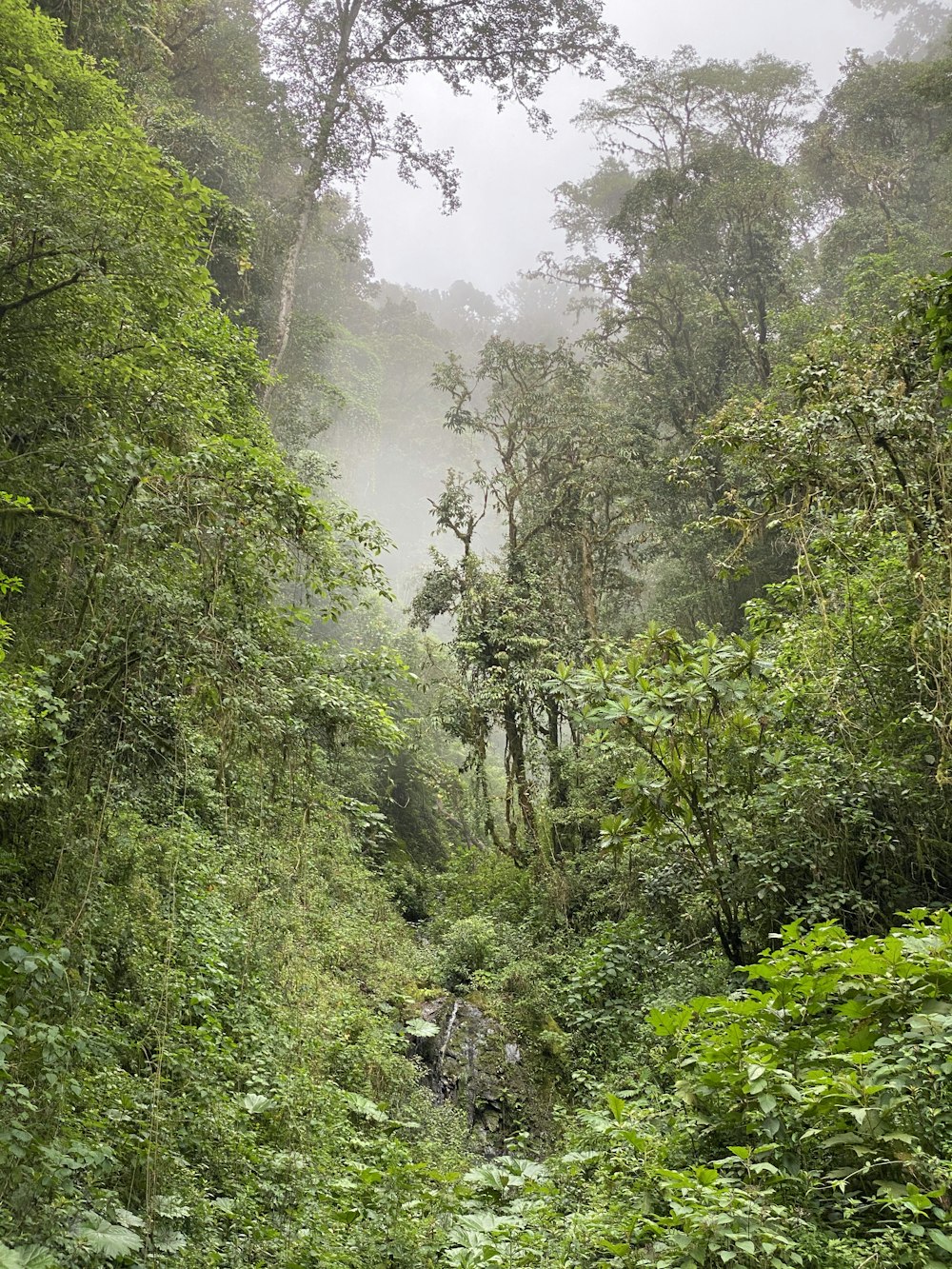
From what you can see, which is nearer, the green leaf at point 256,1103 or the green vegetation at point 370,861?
the green vegetation at point 370,861

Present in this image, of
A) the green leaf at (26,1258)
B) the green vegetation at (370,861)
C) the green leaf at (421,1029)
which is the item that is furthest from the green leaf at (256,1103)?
the green leaf at (421,1029)

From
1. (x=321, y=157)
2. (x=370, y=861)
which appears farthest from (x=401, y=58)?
(x=370, y=861)

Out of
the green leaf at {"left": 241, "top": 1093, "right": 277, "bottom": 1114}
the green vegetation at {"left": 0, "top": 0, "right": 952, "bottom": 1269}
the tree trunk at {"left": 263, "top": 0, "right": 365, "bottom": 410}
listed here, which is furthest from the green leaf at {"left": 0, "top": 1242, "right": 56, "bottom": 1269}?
the tree trunk at {"left": 263, "top": 0, "right": 365, "bottom": 410}

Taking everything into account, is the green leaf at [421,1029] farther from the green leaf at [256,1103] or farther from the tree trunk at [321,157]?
the tree trunk at [321,157]

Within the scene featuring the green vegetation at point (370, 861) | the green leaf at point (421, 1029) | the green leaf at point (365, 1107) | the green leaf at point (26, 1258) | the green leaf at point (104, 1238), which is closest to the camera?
the green leaf at point (26, 1258)

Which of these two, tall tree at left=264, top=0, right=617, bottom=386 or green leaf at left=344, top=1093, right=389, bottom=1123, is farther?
tall tree at left=264, top=0, right=617, bottom=386

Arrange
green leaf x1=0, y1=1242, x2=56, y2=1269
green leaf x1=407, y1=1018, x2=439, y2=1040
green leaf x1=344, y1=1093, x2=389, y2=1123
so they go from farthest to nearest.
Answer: green leaf x1=407, y1=1018, x2=439, y2=1040, green leaf x1=344, y1=1093, x2=389, y2=1123, green leaf x1=0, y1=1242, x2=56, y2=1269

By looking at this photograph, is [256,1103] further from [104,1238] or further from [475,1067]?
[475,1067]

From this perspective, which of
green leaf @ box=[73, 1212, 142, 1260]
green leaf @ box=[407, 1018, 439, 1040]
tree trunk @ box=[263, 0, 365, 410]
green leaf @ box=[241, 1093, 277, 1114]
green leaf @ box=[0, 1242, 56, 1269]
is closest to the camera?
green leaf @ box=[0, 1242, 56, 1269]

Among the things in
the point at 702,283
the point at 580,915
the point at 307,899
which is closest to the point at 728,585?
the point at 702,283

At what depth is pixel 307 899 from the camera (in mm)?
8539

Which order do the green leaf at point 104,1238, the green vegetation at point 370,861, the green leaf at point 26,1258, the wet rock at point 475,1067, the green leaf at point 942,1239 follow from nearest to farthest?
the green leaf at point 942,1239
the green leaf at point 26,1258
the green leaf at point 104,1238
the green vegetation at point 370,861
the wet rock at point 475,1067

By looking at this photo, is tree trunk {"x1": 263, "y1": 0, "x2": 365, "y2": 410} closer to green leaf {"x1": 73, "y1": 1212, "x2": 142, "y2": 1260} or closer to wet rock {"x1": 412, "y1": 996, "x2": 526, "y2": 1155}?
wet rock {"x1": 412, "y1": 996, "x2": 526, "y2": 1155}

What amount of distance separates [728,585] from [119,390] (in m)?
14.5
